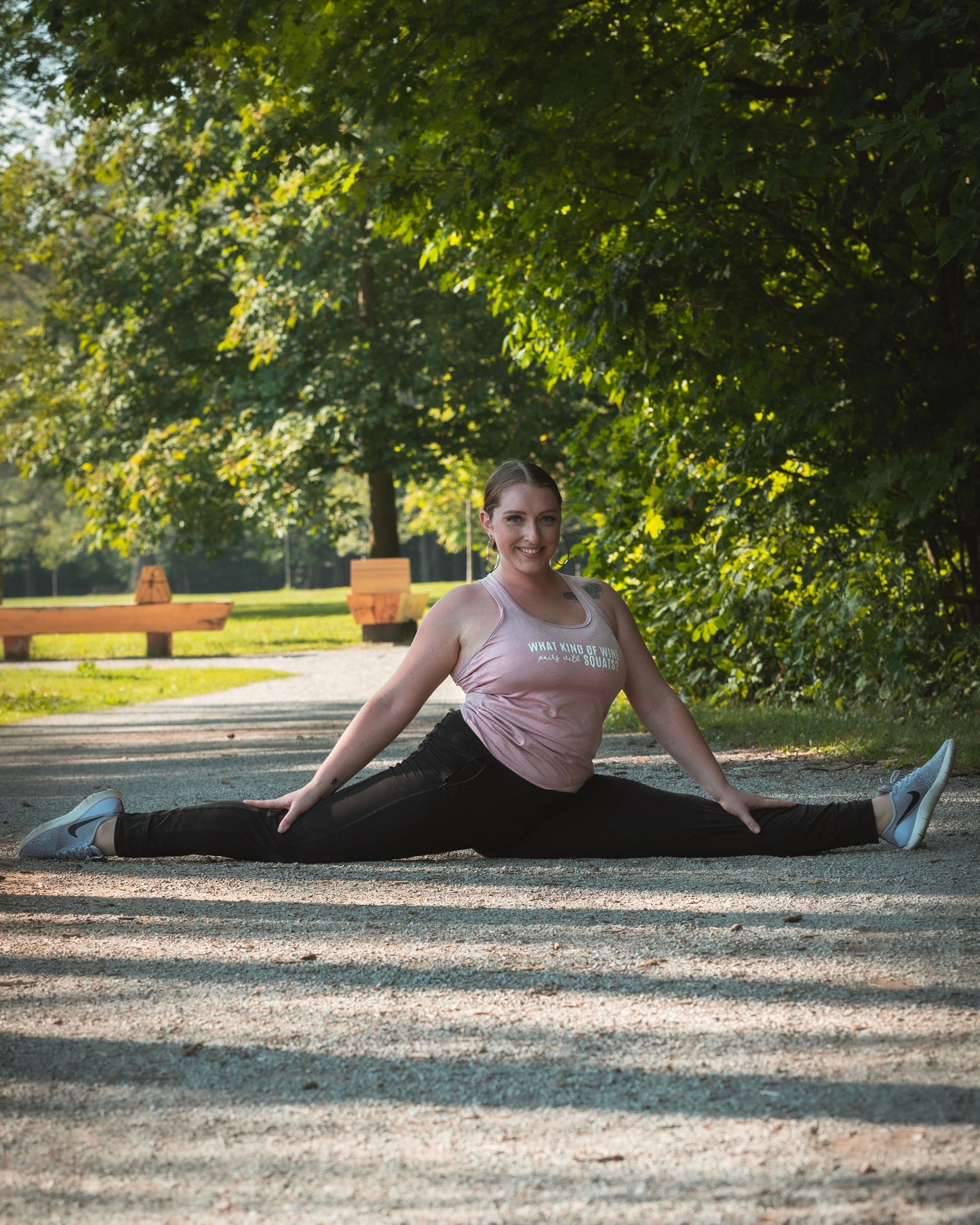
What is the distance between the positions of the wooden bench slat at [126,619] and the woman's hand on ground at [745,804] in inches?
574

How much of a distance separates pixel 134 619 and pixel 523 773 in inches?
591

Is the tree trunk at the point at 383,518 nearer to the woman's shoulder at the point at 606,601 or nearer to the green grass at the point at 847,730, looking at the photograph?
the green grass at the point at 847,730

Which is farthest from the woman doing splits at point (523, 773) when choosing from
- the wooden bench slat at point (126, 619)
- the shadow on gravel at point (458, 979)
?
the wooden bench slat at point (126, 619)

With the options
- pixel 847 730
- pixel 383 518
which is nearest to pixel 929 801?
Result: pixel 847 730

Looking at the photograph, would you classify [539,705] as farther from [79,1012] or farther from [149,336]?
[149,336]

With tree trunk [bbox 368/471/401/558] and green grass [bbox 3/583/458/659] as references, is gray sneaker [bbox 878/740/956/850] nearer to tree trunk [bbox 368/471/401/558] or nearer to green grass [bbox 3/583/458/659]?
green grass [bbox 3/583/458/659]

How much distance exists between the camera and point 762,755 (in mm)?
7613

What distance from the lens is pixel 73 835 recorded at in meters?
5.10

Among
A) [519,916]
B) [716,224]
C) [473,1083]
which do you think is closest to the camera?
[473,1083]

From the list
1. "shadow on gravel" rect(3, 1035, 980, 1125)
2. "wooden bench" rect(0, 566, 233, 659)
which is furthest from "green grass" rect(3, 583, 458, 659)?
"shadow on gravel" rect(3, 1035, 980, 1125)

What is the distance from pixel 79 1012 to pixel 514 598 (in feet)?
7.04

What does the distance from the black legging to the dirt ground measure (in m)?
0.08

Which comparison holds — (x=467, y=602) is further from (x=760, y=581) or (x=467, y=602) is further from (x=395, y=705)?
(x=760, y=581)

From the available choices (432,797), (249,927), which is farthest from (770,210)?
(249,927)
